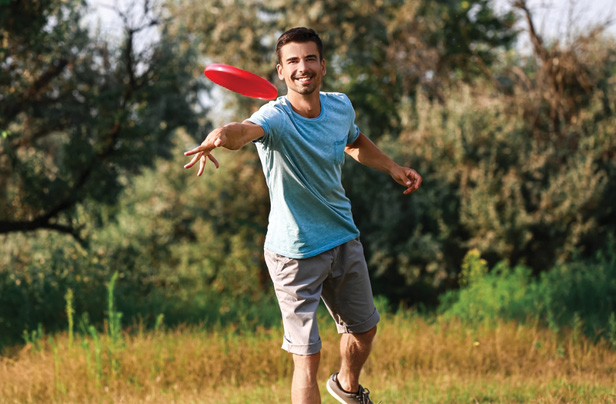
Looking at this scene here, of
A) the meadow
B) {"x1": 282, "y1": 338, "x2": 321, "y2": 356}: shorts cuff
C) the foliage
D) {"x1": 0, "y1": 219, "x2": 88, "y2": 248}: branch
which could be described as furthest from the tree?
{"x1": 282, "y1": 338, "x2": 321, "y2": 356}: shorts cuff

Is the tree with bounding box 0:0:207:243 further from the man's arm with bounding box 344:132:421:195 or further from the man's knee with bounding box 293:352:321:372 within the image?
the man's knee with bounding box 293:352:321:372

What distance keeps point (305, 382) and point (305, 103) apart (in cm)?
131

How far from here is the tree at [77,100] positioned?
334 inches

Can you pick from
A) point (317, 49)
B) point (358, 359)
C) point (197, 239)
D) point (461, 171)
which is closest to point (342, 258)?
point (358, 359)

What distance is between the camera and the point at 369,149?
3.69 m

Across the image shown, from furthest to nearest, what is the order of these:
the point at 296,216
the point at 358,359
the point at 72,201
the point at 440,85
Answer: the point at 440,85, the point at 72,201, the point at 358,359, the point at 296,216

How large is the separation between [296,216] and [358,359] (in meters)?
0.90

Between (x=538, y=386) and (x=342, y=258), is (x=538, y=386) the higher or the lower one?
the lower one

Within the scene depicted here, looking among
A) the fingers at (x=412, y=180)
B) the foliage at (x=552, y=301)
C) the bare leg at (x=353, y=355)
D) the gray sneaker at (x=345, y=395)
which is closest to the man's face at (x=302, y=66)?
the fingers at (x=412, y=180)

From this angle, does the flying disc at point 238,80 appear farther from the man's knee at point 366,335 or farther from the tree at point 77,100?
the tree at point 77,100

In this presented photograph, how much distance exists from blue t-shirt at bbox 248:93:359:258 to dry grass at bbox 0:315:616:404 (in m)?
1.56

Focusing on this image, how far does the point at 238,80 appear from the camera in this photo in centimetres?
328

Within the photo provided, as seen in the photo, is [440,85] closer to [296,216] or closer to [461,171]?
[461,171]

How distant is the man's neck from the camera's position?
3.17m
